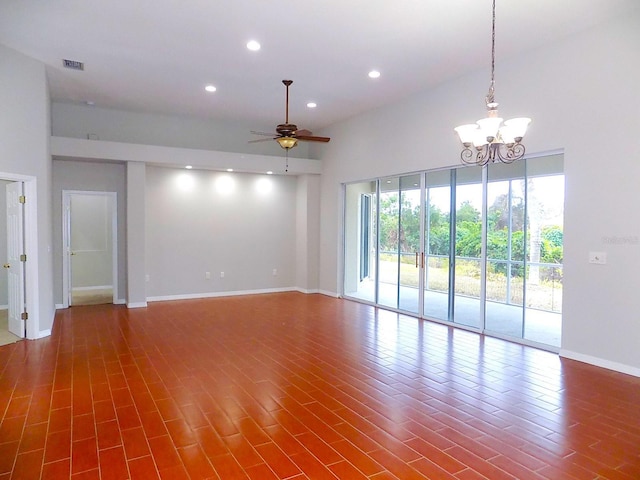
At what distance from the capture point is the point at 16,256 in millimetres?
5523

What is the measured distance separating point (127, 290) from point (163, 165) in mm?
2427

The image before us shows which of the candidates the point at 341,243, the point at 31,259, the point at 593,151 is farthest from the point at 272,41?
the point at 341,243

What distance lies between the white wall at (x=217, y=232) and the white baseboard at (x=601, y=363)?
19.9 feet

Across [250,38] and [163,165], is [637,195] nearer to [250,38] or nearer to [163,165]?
[250,38]

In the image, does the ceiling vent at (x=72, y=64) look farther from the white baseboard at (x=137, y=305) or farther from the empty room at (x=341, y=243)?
the white baseboard at (x=137, y=305)

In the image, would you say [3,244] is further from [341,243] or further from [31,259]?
[341,243]

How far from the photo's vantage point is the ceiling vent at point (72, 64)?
5414 mm

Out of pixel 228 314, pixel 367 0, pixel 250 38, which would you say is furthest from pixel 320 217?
pixel 367 0

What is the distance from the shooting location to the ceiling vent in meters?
5.41

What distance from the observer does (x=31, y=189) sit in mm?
5309

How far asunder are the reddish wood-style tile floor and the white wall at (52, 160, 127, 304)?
237 cm

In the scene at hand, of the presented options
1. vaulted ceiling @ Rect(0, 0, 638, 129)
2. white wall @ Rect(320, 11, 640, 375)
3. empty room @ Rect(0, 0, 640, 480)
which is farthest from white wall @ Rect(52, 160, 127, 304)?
white wall @ Rect(320, 11, 640, 375)

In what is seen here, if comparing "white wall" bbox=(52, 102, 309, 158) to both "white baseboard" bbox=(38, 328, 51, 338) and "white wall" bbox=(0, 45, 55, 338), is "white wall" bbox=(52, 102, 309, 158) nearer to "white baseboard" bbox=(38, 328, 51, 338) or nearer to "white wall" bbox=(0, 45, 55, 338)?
"white wall" bbox=(0, 45, 55, 338)

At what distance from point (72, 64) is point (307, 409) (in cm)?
531
